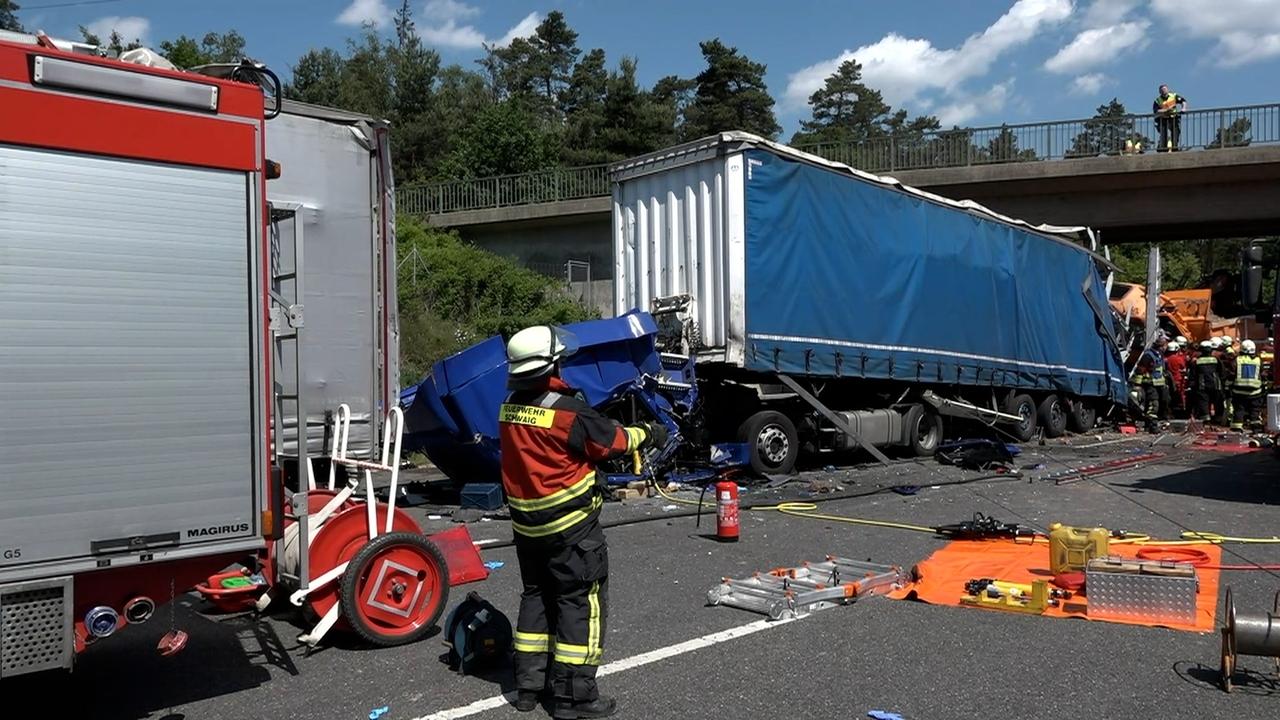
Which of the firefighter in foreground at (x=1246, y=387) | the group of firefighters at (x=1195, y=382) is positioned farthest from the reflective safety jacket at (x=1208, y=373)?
the firefighter in foreground at (x=1246, y=387)

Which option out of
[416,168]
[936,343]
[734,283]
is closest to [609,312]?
[936,343]

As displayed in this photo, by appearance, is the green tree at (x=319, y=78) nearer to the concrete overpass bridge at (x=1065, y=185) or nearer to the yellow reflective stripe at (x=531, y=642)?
the concrete overpass bridge at (x=1065, y=185)

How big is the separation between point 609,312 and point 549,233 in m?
3.18

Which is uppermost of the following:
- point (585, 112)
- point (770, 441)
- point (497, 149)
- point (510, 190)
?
point (585, 112)

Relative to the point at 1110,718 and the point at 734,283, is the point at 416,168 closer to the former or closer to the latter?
the point at 734,283

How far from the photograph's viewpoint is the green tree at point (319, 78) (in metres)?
52.8

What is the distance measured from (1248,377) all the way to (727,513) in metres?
14.2

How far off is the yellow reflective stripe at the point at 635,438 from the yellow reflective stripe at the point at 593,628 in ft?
2.01

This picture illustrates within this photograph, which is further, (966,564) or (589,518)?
(966,564)

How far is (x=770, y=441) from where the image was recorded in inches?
463

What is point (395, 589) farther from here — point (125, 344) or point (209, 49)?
point (209, 49)

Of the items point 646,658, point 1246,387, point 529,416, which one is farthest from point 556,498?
point 1246,387

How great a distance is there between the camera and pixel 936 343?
556 inches

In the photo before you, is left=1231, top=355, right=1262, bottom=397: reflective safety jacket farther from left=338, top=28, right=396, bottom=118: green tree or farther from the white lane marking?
left=338, top=28, right=396, bottom=118: green tree
